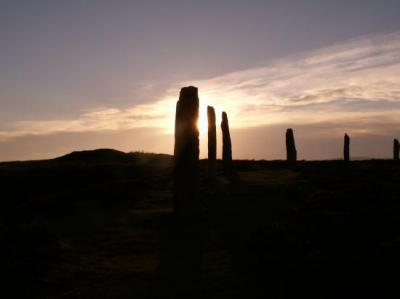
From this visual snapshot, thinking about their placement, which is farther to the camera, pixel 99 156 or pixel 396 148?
pixel 396 148

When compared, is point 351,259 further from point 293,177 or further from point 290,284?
point 293,177

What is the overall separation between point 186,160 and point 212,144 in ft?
44.9

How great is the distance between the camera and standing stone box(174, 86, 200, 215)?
60.6 ft

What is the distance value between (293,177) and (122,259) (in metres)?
18.2

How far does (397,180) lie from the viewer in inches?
918

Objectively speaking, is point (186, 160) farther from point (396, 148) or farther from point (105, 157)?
point (396, 148)

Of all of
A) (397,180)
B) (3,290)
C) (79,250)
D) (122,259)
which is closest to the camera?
(3,290)

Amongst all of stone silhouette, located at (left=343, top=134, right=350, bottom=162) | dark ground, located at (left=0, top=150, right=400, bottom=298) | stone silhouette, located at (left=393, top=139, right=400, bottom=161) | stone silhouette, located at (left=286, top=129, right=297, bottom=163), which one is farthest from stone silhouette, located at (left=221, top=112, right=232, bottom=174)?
stone silhouette, located at (left=393, top=139, right=400, bottom=161)

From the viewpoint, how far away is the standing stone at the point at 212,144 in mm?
31106

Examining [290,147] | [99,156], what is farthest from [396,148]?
[99,156]

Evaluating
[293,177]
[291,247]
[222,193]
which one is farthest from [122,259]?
[293,177]

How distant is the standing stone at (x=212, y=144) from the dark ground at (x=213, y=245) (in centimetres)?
574

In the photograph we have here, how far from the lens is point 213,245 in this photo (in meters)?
14.3

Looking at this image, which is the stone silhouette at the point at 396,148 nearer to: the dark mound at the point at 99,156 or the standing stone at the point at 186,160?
the dark mound at the point at 99,156
